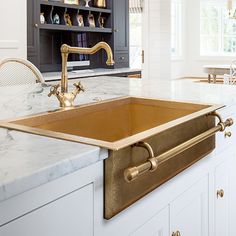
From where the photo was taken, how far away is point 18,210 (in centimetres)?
67

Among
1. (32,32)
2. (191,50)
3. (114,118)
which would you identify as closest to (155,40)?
(32,32)

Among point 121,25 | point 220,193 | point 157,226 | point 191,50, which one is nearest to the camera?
point 157,226

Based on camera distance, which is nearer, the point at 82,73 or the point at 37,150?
the point at 37,150

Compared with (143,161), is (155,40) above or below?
above

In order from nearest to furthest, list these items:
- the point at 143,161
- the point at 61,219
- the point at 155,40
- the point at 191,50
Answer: the point at 61,219 → the point at 143,161 → the point at 155,40 → the point at 191,50

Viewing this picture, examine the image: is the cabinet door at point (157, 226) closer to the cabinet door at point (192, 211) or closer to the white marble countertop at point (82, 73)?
the cabinet door at point (192, 211)

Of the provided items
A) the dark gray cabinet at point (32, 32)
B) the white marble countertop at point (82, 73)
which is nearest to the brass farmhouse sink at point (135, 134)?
the white marble countertop at point (82, 73)

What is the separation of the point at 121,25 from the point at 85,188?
204 inches

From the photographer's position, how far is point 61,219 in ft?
2.50

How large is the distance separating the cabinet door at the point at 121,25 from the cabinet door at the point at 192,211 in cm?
445

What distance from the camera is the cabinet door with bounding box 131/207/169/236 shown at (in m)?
1.03

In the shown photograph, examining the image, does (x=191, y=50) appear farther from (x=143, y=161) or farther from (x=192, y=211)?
(x=143, y=161)

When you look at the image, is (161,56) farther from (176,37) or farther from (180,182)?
(180,182)

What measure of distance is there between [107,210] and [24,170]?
25 centimetres
